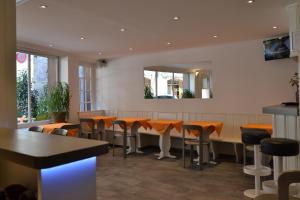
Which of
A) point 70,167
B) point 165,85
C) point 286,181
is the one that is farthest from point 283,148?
point 165,85

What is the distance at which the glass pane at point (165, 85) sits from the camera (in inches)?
263

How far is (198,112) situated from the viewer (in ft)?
20.3

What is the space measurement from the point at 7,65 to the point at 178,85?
4.57 m

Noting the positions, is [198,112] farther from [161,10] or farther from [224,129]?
[161,10]

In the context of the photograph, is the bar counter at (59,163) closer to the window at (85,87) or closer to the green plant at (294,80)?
the green plant at (294,80)

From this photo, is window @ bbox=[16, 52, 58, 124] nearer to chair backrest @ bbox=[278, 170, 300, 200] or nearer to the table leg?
the table leg

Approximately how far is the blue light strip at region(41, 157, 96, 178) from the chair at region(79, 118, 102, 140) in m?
4.85

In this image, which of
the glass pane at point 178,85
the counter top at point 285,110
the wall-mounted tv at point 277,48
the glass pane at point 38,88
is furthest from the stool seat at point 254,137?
the glass pane at point 38,88

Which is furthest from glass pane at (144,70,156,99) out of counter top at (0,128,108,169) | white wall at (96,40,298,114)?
counter top at (0,128,108,169)

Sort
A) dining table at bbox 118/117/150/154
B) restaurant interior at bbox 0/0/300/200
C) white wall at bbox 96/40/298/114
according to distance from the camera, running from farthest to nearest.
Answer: dining table at bbox 118/117/150/154
white wall at bbox 96/40/298/114
restaurant interior at bbox 0/0/300/200

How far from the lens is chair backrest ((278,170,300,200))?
4.74 feet

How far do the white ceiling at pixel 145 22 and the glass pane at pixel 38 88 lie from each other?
761 millimetres

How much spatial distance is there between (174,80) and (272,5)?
349 centimetres

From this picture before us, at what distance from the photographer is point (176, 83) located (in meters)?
6.54
